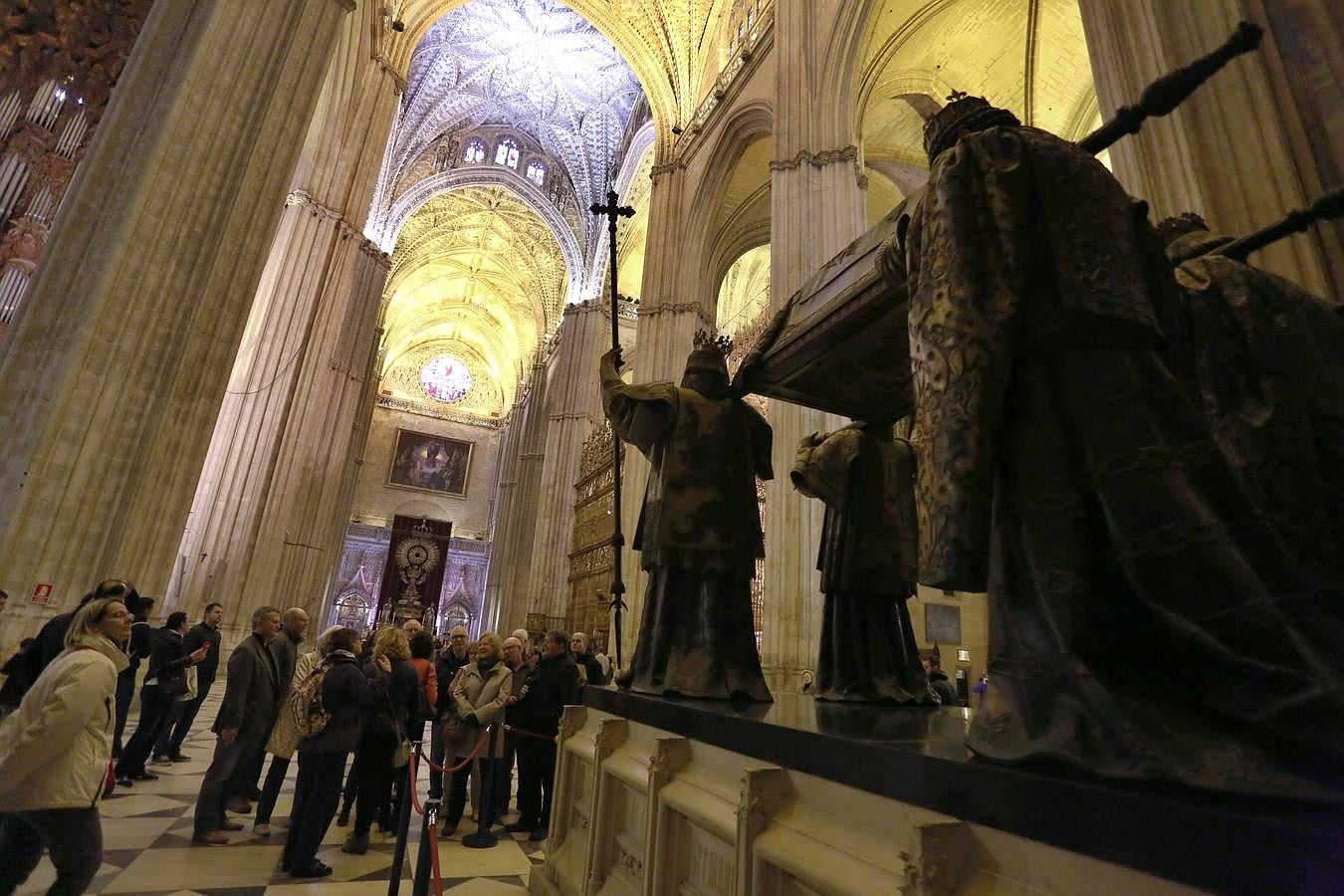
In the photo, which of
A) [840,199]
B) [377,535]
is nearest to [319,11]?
[840,199]

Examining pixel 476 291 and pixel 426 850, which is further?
pixel 476 291

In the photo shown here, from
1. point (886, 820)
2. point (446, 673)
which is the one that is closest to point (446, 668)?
point (446, 673)

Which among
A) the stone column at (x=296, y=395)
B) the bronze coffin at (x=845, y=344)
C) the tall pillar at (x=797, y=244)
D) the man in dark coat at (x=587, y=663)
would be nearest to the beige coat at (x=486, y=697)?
the man in dark coat at (x=587, y=663)

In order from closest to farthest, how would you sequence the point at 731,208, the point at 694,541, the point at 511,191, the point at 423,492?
the point at 694,541 < the point at 731,208 < the point at 511,191 < the point at 423,492

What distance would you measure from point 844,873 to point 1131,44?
5021 mm

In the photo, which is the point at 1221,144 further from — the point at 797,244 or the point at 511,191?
the point at 511,191

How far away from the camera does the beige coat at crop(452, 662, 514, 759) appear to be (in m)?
3.61

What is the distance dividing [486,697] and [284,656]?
3.83ft

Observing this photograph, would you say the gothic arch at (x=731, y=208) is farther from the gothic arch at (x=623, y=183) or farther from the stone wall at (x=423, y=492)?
the stone wall at (x=423, y=492)

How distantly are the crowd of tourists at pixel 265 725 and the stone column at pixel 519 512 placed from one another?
13.9 metres

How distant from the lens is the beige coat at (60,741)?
1661mm

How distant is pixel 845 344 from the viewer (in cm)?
221

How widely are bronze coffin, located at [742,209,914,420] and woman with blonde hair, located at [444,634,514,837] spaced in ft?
7.87

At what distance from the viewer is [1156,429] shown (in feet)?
3.13
